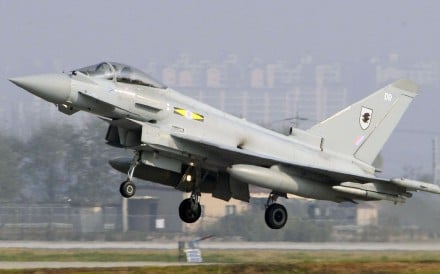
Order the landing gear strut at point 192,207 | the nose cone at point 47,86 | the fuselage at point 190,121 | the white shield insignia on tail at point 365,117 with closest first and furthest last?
the nose cone at point 47,86
the fuselage at point 190,121
the landing gear strut at point 192,207
the white shield insignia on tail at point 365,117

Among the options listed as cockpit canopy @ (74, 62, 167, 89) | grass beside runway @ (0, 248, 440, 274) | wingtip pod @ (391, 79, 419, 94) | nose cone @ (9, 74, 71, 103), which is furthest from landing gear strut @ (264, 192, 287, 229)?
nose cone @ (9, 74, 71, 103)

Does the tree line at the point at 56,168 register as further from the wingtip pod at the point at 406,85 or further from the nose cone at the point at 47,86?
the nose cone at the point at 47,86

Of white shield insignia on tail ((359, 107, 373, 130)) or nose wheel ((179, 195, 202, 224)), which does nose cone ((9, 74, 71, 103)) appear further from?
white shield insignia on tail ((359, 107, 373, 130))

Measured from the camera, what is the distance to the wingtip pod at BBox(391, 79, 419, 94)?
979 inches

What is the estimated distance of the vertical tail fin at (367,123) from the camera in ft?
78.4

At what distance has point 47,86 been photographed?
20.3 m

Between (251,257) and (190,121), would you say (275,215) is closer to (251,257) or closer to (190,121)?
(190,121)

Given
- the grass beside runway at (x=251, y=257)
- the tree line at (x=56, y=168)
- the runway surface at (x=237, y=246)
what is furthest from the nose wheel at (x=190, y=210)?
the tree line at (x=56, y=168)

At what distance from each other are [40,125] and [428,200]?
100 ft

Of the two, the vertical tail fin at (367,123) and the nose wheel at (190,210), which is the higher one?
the vertical tail fin at (367,123)

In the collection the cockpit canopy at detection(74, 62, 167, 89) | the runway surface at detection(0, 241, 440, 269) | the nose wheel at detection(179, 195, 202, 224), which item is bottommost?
the runway surface at detection(0, 241, 440, 269)

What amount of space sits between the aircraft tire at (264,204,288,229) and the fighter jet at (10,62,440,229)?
0.02 m

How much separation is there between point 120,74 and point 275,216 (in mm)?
4754

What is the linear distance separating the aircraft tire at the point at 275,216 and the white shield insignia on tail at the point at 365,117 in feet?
9.45
